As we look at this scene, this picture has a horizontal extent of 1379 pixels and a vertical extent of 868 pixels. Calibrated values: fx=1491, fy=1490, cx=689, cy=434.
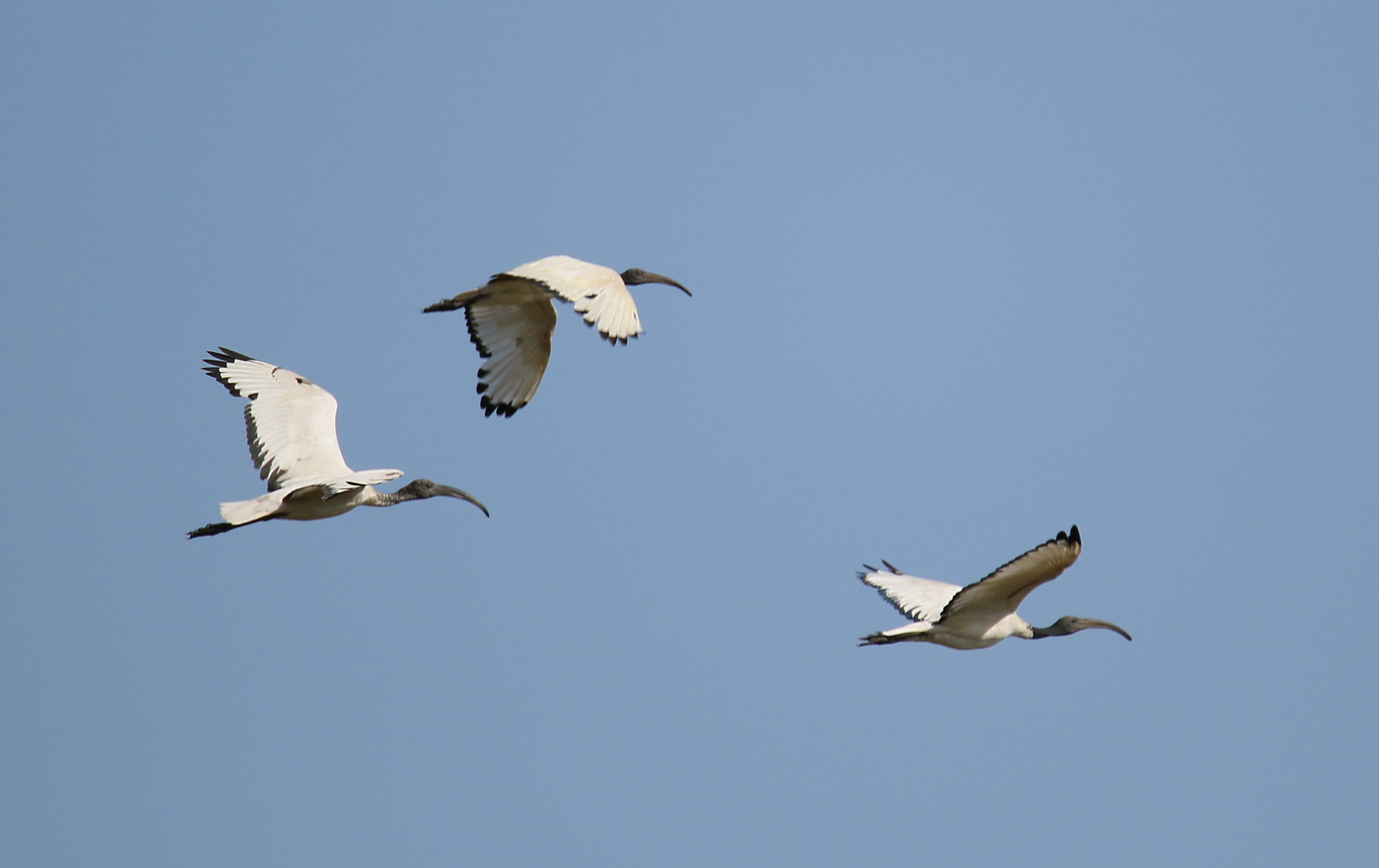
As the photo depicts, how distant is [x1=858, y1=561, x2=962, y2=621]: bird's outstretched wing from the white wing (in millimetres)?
4011

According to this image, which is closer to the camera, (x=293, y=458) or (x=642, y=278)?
(x=293, y=458)

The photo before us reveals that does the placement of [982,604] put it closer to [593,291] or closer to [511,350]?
[593,291]

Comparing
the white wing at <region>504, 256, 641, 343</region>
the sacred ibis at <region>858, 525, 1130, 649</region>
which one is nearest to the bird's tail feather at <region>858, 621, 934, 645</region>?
the sacred ibis at <region>858, 525, 1130, 649</region>

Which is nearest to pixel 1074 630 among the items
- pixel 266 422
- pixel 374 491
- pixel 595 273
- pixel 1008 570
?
pixel 1008 570

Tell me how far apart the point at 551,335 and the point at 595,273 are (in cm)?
196

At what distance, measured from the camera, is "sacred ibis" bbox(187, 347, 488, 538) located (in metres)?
13.8

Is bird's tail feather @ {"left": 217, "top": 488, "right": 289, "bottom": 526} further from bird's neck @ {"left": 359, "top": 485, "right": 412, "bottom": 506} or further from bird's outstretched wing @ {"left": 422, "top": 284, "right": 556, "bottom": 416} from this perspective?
bird's outstretched wing @ {"left": 422, "top": 284, "right": 556, "bottom": 416}

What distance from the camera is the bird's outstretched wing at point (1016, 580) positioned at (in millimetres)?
11555

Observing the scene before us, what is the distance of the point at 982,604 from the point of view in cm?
1325

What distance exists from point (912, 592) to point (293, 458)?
6403 millimetres

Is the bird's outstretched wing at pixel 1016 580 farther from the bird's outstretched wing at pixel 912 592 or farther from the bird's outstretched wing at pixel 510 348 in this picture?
the bird's outstretched wing at pixel 510 348

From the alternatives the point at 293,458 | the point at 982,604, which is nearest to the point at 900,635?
the point at 982,604

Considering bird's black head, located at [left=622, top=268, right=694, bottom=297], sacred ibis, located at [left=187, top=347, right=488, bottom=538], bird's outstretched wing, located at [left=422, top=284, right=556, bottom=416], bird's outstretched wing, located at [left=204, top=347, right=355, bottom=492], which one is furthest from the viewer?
bird's black head, located at [left=622, top=268, right=694, bottom=297]

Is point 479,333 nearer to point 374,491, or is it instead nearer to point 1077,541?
point 374,491
